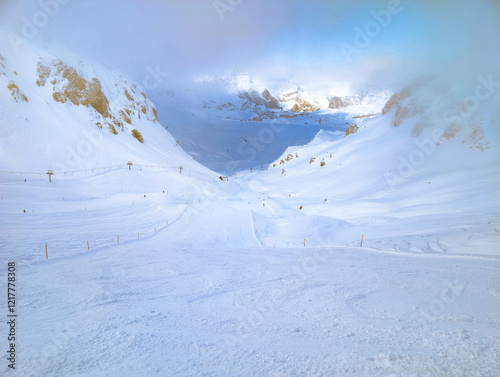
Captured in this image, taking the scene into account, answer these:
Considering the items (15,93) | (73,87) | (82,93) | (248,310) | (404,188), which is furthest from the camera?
(82,93)

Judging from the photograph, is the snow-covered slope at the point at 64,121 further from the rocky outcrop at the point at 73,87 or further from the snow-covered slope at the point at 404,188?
the snow-covered slope at the point at 404,188

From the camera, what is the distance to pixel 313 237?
16.7 metres

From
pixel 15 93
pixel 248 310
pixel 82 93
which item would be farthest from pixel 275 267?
pixel 82 93

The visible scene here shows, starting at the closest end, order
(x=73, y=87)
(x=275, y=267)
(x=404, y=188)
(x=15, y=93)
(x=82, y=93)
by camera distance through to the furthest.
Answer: (x=275, y=267) → (x=404, y=188) → (x=15, y=93) → (x=73, y=87) → (x=82, y=93)

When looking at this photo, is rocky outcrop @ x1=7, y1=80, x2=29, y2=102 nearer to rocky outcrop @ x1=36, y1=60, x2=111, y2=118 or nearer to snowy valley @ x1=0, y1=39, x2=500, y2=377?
snowy valley @ x1=0, y1=39, x2=500, y2=377

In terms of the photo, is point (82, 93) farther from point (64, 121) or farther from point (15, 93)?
point (15, 93)

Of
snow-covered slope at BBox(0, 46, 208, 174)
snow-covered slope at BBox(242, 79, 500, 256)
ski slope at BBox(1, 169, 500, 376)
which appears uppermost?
snow-covered slope at BBox(0, 46, 208, 174)

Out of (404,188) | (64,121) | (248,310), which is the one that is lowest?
(248,310)

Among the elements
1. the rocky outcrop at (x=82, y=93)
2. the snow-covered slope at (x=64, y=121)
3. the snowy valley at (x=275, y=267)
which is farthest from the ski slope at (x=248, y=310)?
the rocky outcrop at (x=82, y=93)

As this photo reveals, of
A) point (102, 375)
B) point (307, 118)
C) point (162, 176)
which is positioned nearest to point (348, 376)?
point (102, 375)

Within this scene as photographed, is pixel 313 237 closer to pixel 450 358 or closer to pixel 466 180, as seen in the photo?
pixel 450 358

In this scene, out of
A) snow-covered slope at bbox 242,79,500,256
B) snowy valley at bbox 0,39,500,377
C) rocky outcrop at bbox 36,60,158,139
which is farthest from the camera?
rocky outcrop at bbox 36,60,158,139

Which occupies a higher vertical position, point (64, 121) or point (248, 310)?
point (64, 121)

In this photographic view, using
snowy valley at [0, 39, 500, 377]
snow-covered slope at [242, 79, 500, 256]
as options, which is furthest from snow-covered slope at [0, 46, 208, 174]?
snow-covered slope at [242, 79, 500, 256]
